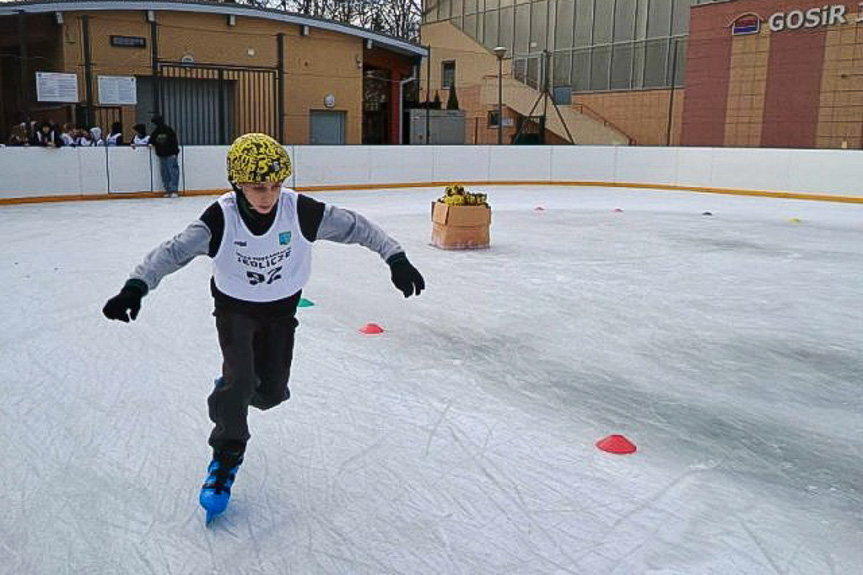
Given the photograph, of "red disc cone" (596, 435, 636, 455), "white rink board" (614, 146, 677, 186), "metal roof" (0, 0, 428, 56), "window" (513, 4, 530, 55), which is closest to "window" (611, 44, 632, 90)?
"window" (513, 4, 530, 55)

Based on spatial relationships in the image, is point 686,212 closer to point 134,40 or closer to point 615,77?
point 134,40

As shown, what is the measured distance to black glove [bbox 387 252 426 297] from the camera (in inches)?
104

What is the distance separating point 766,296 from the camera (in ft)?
20.2

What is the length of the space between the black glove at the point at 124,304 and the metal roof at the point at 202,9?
551 inches

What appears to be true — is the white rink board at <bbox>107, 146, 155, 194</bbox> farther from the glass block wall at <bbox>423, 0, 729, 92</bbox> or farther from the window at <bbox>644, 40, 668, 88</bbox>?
the window at <bbox>644, 40, 668, 88</bbox>

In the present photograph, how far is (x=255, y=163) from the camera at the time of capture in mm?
2238

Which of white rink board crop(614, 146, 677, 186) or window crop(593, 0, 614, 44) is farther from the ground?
window crop(593, 0, 614, 44)

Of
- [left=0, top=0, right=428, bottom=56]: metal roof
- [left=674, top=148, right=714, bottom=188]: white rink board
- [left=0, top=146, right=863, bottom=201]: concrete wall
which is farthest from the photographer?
[left=674, top=148, right=714, bottom=188]: white rink board

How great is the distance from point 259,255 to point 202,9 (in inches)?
658

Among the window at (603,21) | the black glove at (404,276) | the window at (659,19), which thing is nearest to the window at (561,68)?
the window at (603,21)

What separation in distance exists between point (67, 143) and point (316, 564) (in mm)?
12528

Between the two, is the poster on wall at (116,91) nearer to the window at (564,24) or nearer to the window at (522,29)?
the window at (564,24)

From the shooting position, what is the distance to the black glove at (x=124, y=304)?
2.29m

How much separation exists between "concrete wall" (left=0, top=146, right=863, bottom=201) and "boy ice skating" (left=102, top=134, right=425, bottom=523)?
11329 millimetres
